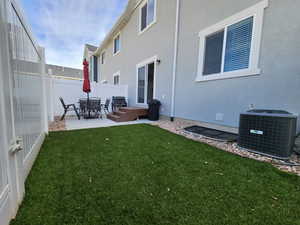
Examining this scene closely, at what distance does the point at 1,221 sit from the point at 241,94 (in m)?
4.23

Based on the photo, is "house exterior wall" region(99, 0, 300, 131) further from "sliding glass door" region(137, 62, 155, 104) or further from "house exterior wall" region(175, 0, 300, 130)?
"sliding glass door" region(137, 62, 155, 104)

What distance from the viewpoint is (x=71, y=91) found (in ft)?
22.2

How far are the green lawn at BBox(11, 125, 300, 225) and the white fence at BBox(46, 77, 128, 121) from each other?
4.43 metres

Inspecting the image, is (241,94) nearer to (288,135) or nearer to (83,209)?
(288,135)

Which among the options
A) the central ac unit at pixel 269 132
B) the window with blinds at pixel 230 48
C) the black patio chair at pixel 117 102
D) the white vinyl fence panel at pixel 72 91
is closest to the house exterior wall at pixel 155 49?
the black patio chair at pixel 117 102

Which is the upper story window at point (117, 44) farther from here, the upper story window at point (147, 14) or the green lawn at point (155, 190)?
the green lawn at point (155, 190)

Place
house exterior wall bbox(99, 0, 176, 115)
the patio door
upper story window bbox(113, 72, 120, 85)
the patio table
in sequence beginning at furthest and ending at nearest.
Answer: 1. upper story window bbox(113, 72, 120, 85)
2. the patio door
3. the patio table
4. house exterior wall bbox(99, 0, 176, 115)

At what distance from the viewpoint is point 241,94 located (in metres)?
3.38

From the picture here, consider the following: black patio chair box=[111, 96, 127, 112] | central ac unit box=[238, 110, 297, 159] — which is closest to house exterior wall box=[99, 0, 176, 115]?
black patio chair box=[111, 96, 127, 112]

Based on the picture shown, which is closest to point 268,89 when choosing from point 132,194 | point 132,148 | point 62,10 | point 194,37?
point 194,37

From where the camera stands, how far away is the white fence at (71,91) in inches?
245

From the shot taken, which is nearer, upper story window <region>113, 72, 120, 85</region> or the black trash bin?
the black trash bin

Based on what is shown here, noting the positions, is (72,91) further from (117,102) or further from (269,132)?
(269,132)

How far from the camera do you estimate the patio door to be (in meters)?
7.06
